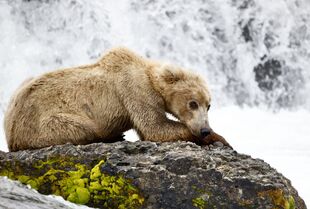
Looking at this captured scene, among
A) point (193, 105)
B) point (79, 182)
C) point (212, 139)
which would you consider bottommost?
point (79, 182)

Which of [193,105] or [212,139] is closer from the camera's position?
[212,139]

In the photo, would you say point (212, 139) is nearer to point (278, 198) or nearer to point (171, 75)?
point (171, 75)

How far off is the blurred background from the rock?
46.3 ft

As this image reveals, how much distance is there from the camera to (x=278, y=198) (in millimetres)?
4992

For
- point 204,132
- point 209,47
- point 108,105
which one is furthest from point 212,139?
point 209,47

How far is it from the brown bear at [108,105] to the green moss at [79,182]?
3.84ft

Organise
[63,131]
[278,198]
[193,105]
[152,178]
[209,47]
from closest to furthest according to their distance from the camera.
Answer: [278,198] < [152,178] < [63,131] < [193,105] < [209,47]

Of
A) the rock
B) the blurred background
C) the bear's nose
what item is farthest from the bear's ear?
the blurred background

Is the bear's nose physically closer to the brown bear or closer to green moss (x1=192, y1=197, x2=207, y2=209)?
the brown bear

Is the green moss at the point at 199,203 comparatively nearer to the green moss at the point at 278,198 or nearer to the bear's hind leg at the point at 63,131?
the green moss at the point at 278,198

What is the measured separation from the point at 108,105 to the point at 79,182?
1945 mm

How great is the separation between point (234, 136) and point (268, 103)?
151cm

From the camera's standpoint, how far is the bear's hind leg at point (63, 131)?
21.5ft

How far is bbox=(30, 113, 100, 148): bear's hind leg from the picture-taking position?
6.55m
